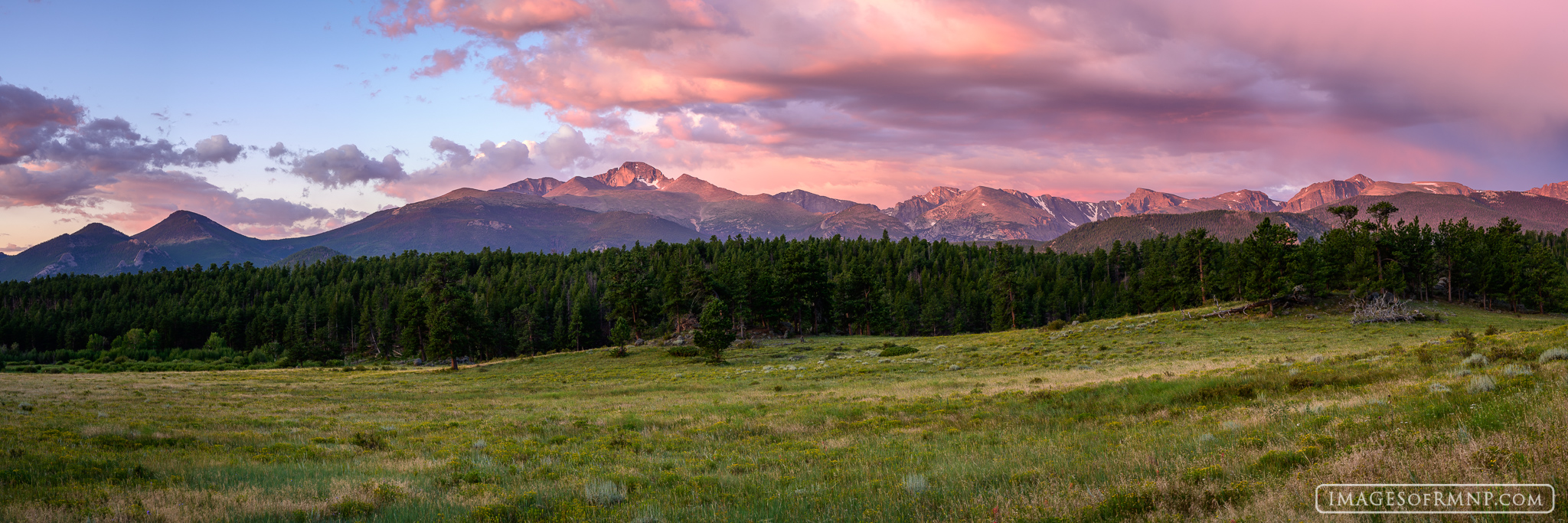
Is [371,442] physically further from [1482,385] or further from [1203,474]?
[1482,385]

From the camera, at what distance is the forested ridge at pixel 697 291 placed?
2950 inches

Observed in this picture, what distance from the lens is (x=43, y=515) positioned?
28.1ft

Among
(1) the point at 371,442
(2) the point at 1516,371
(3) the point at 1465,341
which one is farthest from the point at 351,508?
(3) the point at 1465,341

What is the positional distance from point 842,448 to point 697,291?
6416 centimetres

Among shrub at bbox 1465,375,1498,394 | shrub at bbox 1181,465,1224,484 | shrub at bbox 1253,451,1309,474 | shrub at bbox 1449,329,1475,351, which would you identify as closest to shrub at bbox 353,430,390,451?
shrub at bbox 1181,465,1224,484

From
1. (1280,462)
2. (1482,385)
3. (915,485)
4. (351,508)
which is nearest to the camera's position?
(1280,462)

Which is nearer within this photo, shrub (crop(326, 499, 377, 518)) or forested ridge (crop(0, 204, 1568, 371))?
shrub (crop(326, 499, 377, 518))

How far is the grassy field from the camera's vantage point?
8.28 m

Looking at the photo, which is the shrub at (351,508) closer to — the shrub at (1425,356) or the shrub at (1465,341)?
the shrub at (1425,356)

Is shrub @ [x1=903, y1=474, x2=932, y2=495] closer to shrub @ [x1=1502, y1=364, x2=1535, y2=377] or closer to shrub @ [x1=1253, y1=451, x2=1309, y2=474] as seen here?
shrub @ [x1=1253, y1=451, x2=1309, y2=474]

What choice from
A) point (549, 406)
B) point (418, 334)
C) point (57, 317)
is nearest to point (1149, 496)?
point (549, 406)

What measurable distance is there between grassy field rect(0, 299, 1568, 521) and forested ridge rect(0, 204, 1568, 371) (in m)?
47.3

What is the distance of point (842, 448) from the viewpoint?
15.0 m

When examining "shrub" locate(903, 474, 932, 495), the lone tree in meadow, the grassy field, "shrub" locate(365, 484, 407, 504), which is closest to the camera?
the grassy field
